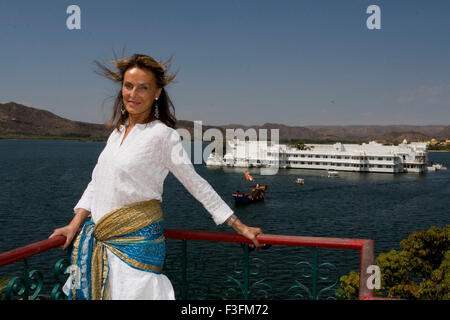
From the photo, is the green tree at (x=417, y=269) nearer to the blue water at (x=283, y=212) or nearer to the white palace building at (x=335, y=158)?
the blue water at (x=283, y=212)

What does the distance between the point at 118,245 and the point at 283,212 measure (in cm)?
3937

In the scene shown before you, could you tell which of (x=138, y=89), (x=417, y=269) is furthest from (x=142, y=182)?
(x=417, y=269)

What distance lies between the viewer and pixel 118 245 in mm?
2396

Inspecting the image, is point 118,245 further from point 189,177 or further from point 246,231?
point 246,231

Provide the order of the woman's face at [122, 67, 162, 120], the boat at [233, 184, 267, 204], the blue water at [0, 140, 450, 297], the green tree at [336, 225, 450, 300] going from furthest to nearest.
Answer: the boat at [233, 184, 267, 204]
the blue water at [0, 140, 450, 297]
the green tree at [336, 225, 450, 300]
the woman's face at [122, 67, 162, 120]

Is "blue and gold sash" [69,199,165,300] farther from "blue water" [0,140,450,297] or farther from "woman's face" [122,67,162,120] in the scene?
"blue water" [0,140,450,297]

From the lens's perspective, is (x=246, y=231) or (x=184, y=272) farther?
(x=184, y=272)

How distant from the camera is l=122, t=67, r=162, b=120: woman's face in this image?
2.50 m

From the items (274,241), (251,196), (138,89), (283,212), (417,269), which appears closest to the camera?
(138,89)

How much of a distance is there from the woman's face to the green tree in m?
11.7

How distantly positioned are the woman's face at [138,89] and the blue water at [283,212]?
1494cm

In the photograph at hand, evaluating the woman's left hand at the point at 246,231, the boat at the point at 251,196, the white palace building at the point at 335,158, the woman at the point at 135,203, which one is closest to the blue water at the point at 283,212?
the boat at the point at 251,196

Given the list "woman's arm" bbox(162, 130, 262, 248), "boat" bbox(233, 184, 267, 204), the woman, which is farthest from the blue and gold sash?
"boat" bbox(233, 184, 267, 204)

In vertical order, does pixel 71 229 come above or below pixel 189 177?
below
